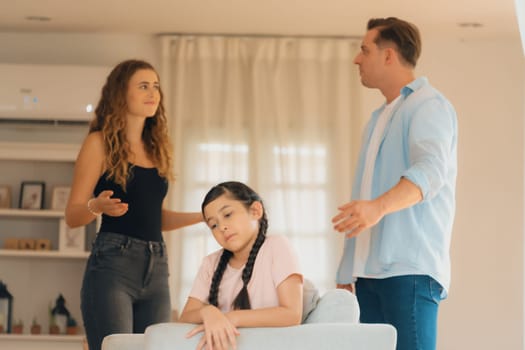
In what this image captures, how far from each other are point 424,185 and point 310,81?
12.4 ft

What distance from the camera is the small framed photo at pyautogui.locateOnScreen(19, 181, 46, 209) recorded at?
5969mm

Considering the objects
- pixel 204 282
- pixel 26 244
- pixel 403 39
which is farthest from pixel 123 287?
pixel 26 244

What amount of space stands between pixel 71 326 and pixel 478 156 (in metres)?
3.01

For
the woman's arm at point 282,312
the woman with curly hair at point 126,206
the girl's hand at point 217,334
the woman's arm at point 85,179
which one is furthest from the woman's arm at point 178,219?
the girl's hand at point 217,334

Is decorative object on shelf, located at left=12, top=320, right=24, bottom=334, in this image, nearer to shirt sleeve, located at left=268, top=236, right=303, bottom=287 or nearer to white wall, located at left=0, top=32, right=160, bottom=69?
white wall, located at left=0, top=32, right=160, bottom=69

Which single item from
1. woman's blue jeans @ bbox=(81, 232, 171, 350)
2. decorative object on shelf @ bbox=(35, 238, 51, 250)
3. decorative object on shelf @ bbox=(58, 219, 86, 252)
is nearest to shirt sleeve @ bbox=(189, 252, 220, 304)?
woman's blue jeans @ bbox=(81, 232, 171, 350)

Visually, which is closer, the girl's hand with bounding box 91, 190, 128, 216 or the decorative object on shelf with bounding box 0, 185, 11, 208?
the girl's hand with bounding box 91, 190, 128, 216

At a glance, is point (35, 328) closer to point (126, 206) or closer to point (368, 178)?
point (126, 206)

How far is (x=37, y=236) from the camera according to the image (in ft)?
20.0

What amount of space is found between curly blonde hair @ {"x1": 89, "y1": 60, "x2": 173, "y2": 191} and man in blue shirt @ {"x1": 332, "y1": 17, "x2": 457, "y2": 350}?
0.77 metres

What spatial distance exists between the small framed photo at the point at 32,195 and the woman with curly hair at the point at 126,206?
2.78 metres

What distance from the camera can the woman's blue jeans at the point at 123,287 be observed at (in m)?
3.01

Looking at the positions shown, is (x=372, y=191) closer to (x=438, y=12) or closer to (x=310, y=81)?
(x=438, y=12)

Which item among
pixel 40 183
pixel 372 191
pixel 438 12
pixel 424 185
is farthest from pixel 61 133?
pixel 424 185
